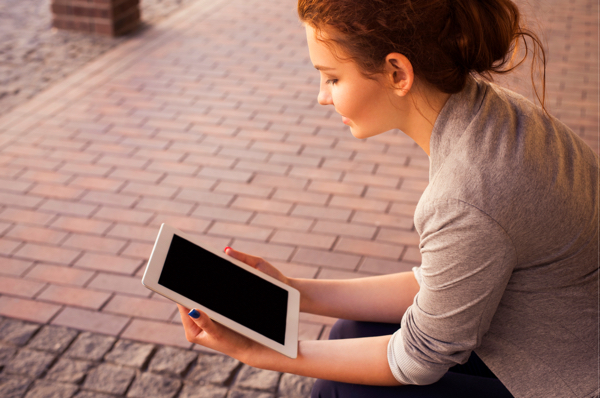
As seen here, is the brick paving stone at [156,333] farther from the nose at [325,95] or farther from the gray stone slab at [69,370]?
the nose at [325,95]

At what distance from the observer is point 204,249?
1.65 meters

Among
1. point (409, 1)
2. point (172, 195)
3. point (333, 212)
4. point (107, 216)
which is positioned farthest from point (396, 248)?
point (409, 1)

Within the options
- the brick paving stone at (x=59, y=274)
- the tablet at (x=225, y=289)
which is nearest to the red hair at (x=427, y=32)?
the tablet at (x=225, y=289)

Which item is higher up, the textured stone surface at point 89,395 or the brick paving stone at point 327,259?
the brick paving stone at point 327,259

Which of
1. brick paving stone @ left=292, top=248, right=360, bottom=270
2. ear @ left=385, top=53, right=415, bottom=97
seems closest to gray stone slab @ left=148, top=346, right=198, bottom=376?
brick paving stone @ left=292, top=248, right=360, bottom=270

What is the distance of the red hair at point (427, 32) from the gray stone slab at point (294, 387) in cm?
142

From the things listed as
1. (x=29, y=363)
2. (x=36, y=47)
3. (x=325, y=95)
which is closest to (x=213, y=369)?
(x=29, y=363)

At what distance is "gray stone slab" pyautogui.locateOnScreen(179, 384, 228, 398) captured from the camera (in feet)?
7.68

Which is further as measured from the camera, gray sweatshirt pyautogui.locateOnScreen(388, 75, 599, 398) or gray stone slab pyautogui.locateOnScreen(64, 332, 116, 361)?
gray stone slab pyautogui.locateOnScreen(64, 332, 116, 361)

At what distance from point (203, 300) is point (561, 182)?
83cm

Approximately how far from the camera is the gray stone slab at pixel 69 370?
240cm

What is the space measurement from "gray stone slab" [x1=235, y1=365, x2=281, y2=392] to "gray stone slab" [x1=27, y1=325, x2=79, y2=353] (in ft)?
2.44

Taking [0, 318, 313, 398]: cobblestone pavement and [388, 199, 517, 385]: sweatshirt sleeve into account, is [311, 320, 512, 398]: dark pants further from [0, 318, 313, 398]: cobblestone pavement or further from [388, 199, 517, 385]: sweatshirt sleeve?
[0, 318, 313, 398]: cobblestone pavement

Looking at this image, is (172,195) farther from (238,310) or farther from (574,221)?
(574,221)
